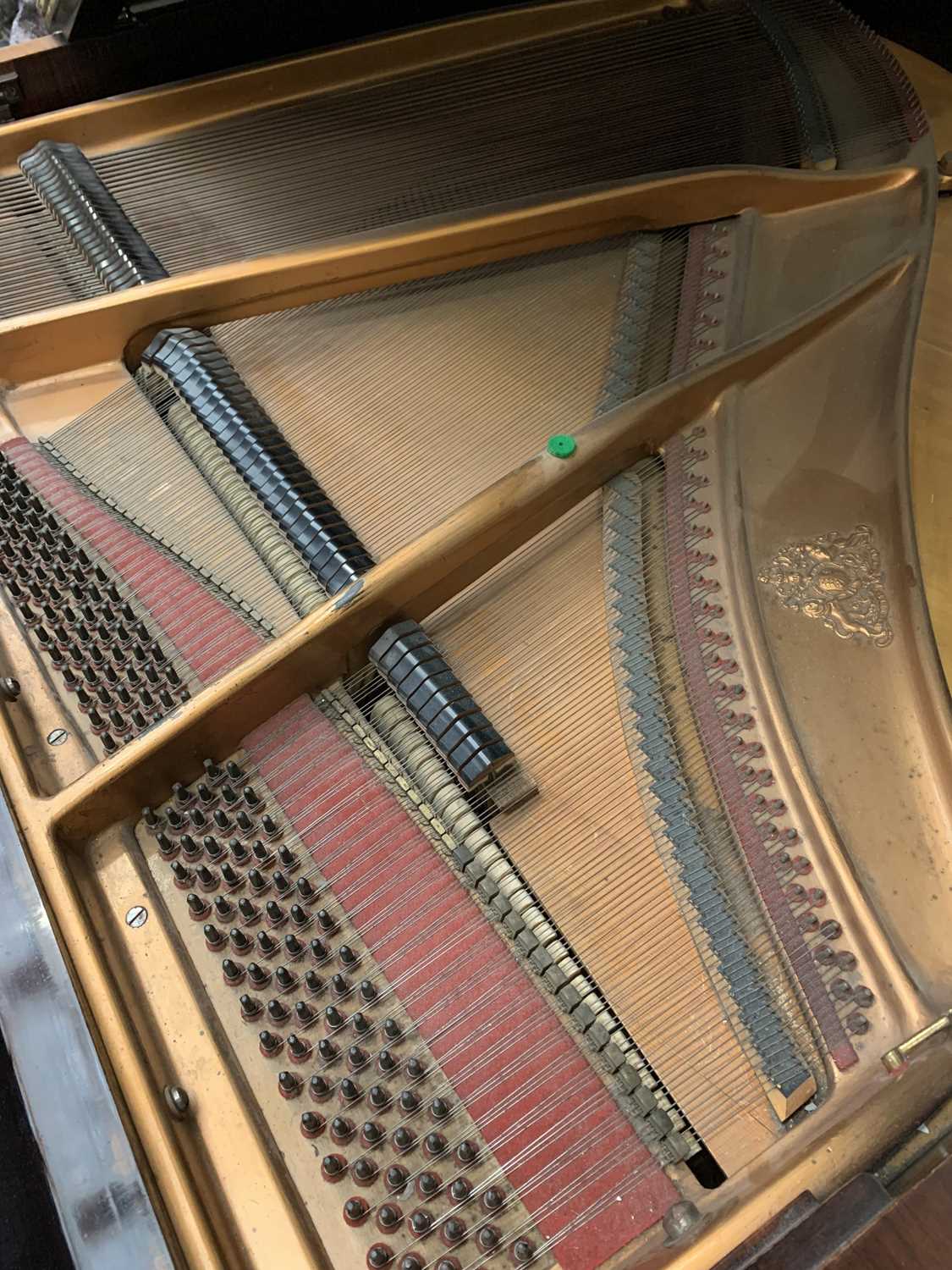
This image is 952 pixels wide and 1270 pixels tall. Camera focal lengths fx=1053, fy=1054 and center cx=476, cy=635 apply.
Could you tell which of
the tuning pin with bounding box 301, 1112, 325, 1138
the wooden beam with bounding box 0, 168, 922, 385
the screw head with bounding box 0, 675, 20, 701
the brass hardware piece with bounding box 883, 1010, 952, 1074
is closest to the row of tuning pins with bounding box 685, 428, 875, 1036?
the brass hardware piece with bounding box 883, 1010, 952, 1074

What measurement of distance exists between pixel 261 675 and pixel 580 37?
2709 mm

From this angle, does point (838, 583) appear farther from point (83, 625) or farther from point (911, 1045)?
point (83, 625)

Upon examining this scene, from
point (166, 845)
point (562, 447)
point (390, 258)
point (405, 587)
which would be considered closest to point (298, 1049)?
point (166, 845)

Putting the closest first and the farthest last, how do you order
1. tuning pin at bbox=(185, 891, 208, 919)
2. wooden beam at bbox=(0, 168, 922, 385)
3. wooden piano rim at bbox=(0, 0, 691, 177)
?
tuning pin at bbox=(185, 891, 208, 919)
wooden beam at bbox=(0, 168, 922, 385)
wooden piano rim at bbox=(0, 0, 691, 177)

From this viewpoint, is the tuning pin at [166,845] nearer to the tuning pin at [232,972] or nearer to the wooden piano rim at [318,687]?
the wooden piano rim at [318,687]

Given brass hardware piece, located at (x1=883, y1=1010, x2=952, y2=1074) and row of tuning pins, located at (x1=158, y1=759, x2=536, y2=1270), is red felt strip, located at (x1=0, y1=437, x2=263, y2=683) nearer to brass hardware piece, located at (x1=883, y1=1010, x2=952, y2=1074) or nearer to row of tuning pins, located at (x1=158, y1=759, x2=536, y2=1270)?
row of tuning pins, located at (x1=158, y1=759, x2=536, y2=1270)

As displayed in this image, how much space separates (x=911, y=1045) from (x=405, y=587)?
1.28 m

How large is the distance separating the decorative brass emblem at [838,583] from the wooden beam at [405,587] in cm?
46

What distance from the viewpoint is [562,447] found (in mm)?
2404

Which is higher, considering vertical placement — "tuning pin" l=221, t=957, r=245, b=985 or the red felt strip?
the red felt strip

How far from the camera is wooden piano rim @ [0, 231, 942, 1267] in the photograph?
166 centimetres

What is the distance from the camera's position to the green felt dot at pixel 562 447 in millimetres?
2398

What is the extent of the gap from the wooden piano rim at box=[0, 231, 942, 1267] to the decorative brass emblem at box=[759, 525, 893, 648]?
1.50 ft

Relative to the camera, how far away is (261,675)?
6.93ft
